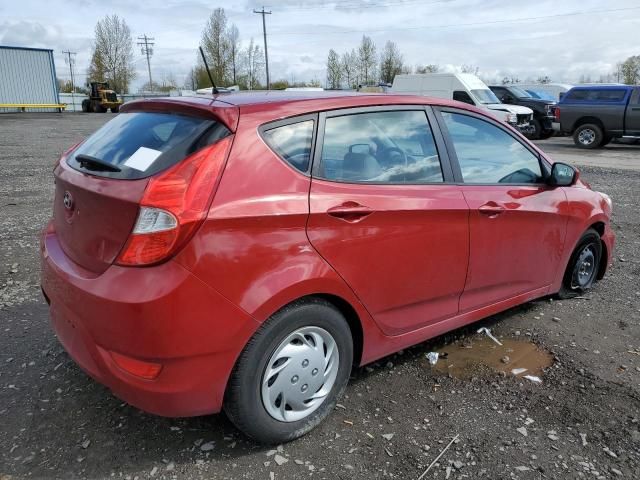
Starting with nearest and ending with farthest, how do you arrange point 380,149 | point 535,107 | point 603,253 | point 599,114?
point 380,149
point 603,253
point 599,114
point 535,107

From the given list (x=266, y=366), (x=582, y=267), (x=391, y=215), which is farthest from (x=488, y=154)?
(x=266, y=366)

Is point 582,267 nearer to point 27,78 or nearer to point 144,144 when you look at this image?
point 144,144

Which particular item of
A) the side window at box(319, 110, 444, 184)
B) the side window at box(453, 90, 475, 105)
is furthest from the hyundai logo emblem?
the side window at box(453, 90, 475, 105)

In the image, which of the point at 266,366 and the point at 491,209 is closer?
the point at 266,366

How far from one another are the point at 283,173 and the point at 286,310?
24.0 inches

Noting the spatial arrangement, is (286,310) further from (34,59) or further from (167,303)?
(34,59)

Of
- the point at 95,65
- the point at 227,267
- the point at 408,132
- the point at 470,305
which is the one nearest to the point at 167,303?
the point at 227,267

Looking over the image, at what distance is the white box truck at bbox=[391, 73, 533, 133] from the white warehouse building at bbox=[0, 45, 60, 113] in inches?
1463

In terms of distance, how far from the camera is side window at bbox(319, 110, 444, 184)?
260 cm

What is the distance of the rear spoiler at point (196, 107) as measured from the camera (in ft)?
7.59

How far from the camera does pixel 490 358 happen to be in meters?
3.40

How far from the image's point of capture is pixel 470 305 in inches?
130

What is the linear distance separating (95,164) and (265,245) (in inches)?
36.7

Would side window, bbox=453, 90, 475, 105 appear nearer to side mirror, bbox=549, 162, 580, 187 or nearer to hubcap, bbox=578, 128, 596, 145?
hubcap, bbox=578, 128, 596, 145
